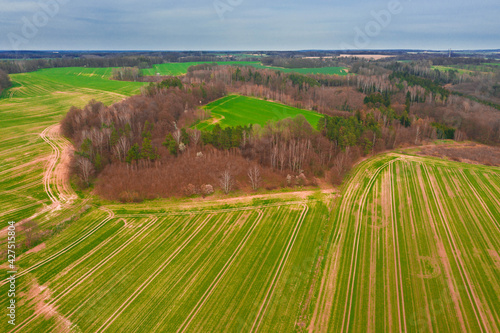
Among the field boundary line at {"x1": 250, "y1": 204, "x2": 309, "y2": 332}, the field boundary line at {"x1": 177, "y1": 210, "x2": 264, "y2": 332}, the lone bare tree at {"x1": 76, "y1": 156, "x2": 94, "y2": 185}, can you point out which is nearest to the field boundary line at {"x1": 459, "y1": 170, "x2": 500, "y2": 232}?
the field boundary line at {"x1": 250, "y1": 204, "x2": 309, "y2": 332}

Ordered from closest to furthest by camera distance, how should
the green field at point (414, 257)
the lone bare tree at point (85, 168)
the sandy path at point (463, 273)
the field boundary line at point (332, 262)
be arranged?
the field boundary line at point (332, 262) → the green field at point (414, 257) → the sandy path at point (463, 273) → the lone bare tree at point (85, 168)

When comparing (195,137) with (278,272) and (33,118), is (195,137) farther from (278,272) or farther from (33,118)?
(33,118)

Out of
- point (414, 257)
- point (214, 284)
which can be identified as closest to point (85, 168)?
point (214, 284)

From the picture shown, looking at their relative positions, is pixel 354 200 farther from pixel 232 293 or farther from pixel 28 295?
pixel 28 295

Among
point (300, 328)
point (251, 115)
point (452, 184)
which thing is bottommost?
point (300, 328)

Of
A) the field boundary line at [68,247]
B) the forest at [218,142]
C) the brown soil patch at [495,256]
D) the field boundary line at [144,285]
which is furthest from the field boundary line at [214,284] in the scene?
the brown soil patch at [495,256]

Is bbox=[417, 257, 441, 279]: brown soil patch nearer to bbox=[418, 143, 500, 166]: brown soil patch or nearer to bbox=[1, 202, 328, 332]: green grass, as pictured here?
bbox=[1, 202, 328, 332]: green grass

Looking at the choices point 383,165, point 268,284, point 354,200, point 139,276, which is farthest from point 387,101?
point 139,276

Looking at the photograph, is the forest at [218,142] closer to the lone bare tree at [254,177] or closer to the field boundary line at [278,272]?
the lone bare tree at [254,177]
